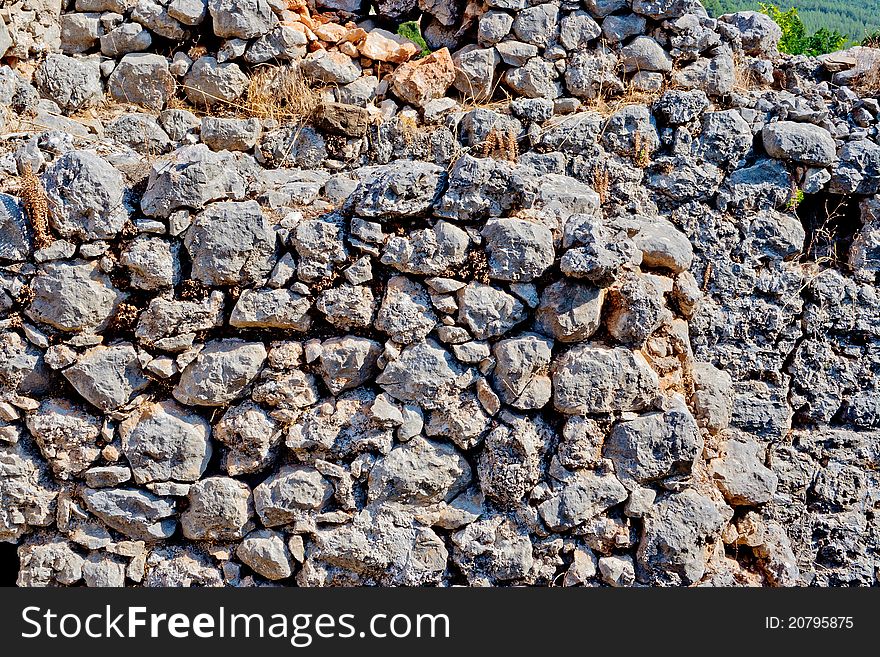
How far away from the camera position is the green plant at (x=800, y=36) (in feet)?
28.8

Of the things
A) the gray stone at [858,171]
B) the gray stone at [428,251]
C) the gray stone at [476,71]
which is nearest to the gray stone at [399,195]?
the gray stone at [428,251]

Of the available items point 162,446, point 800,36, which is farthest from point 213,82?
point 800,36

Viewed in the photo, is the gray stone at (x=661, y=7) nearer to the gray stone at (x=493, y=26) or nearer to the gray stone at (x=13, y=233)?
the gray stone at (x=493, y=26)

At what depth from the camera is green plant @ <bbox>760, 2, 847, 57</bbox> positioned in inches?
346

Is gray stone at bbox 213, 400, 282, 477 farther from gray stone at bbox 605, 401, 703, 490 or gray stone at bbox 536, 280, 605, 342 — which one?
gray stone at bbox 605, 401, 703, 490

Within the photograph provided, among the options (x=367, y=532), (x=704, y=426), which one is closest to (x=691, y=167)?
(x=704, y=426)

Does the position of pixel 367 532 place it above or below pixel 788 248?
below

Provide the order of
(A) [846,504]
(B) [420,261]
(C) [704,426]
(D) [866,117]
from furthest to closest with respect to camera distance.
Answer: (D) [866,117] < (A) [846,504] < (C) [704,426] < (B) [420,261]

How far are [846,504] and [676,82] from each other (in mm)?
2924

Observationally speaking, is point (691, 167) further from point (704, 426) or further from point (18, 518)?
point (18, 518)

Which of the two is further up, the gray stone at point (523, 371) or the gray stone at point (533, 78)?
the gray stone at point (533, 78)

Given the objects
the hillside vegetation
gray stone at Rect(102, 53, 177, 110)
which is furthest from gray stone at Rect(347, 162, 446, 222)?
the hillside vegetation

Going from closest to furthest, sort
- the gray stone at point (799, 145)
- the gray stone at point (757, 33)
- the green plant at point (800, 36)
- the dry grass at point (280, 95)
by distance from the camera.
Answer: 1. the gray stone at point (799, 145)
2. the dry grass at point (280, 95)
3. the gray stone at point (757, 33)
4. the green plant at point (800, 36)

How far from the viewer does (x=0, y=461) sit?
3.74 metres
